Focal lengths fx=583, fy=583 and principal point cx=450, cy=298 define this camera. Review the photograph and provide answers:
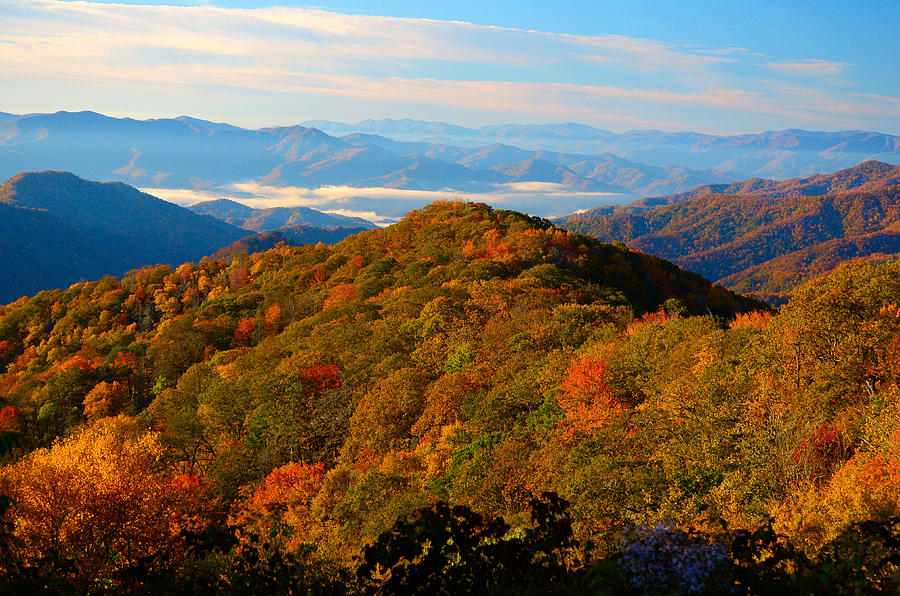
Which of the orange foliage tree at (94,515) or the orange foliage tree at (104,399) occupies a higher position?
the orange foliage tree at (94,515)

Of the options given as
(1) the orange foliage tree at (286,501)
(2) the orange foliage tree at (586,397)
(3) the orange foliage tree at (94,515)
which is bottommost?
(1) the orange foliage tree at (286,501)

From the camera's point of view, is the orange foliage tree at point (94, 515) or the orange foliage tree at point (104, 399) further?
the orange foliage tree at point (104, 399)

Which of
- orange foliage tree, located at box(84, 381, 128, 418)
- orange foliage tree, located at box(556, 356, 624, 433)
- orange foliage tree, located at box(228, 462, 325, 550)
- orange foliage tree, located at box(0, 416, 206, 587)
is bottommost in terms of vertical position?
orange foliage tree, located at box(84, 381, 128, 418)

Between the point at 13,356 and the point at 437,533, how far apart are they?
159975mm

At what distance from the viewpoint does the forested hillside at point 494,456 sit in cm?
1655

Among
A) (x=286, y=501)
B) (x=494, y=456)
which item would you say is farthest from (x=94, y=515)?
(x=494, y=456)

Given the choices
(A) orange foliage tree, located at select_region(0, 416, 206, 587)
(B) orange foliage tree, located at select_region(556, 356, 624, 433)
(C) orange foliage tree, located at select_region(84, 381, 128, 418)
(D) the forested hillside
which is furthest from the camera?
(C) orange foliage tree, located at select_region(84, 381, 128, 418)

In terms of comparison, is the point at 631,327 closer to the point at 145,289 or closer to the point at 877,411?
the point at 877,411

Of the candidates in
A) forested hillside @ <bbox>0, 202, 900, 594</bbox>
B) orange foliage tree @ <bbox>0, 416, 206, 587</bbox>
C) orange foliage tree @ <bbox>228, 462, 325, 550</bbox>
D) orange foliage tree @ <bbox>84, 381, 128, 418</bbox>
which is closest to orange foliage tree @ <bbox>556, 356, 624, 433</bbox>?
forested hillside @ <bbox>0, 202, 900, 594</bbox>

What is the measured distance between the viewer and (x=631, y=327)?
5150 cm

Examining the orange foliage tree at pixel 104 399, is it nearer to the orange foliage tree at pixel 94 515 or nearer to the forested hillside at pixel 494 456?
the forested hillside at pixel 494 456

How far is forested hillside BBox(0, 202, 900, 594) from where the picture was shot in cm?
1655

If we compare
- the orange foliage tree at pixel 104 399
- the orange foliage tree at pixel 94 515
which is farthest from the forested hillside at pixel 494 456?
the orange foliage tree at pixel 104 399

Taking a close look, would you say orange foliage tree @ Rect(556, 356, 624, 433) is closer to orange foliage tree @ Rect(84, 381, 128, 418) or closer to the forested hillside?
the forested hillside
